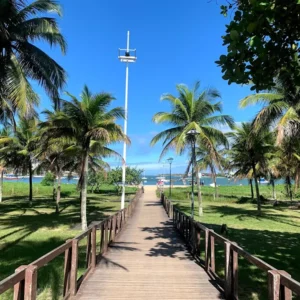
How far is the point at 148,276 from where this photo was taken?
644 centimetres

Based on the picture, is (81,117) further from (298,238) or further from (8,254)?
(298,238)

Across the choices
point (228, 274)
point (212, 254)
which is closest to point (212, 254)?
point (212, 254)

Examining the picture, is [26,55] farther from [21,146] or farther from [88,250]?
[21,146]

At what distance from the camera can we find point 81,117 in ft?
48.6

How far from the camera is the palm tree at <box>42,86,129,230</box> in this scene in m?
14.3

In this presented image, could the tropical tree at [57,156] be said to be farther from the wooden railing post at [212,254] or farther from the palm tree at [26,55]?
the wooden railing post at [212,254]

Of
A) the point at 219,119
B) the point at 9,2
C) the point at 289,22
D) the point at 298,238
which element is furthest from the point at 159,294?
the point at 219,119

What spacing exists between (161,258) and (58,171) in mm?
15567

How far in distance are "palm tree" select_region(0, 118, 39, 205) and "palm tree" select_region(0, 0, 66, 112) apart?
1236 cm

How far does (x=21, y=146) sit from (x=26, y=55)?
14.8 metres

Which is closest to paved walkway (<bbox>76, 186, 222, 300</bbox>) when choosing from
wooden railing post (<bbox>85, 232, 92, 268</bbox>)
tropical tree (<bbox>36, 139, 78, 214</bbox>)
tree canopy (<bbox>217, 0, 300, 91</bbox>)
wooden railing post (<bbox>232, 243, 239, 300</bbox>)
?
wooden railing post (<bbox>85, 232, 92, 268</bbox>)

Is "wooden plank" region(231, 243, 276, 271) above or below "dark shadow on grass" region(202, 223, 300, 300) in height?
above

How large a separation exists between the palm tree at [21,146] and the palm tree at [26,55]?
12.4 metres

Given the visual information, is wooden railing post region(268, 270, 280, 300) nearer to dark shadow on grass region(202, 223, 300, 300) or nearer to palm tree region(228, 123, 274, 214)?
dark shadow on grass region(202, 223, 300, 300)
